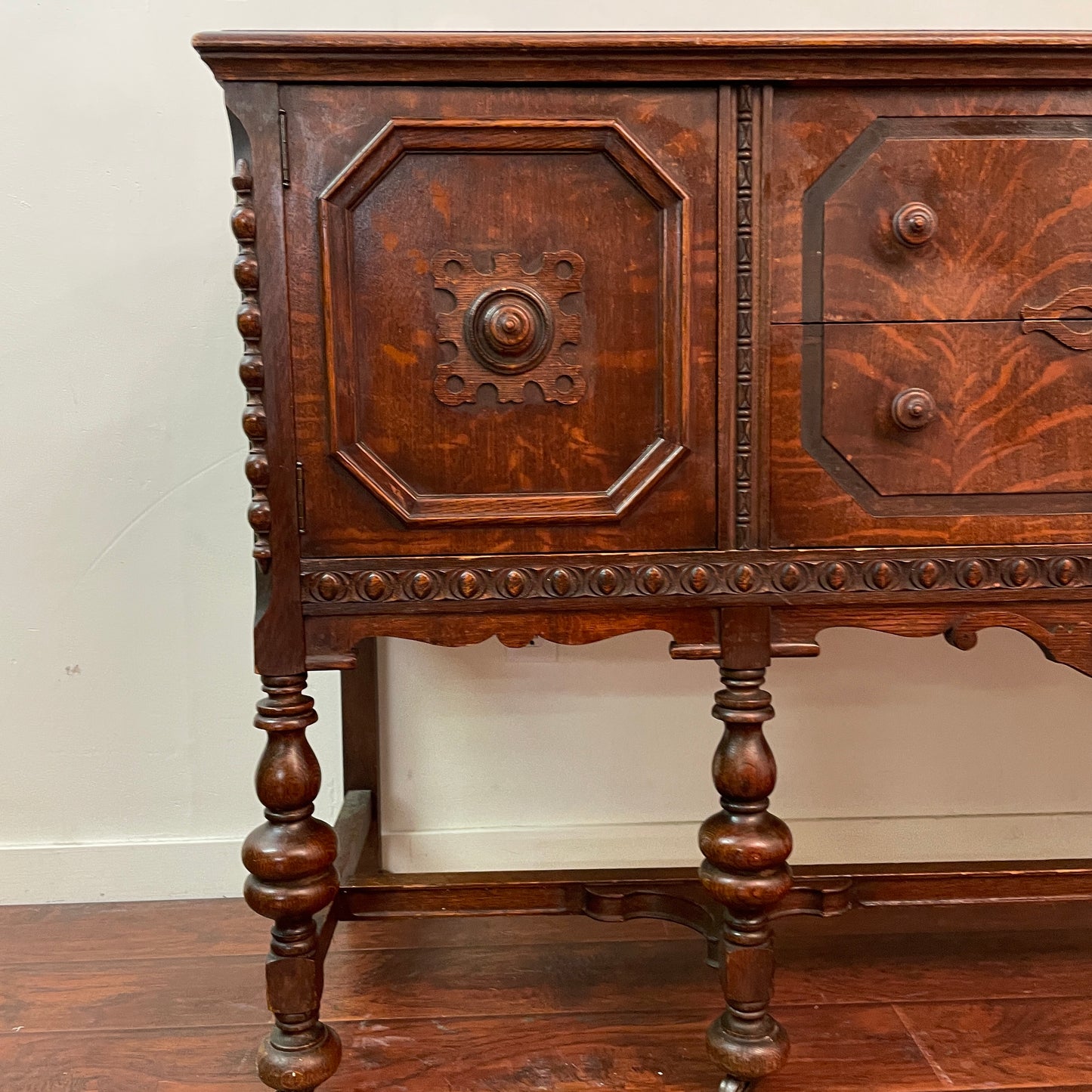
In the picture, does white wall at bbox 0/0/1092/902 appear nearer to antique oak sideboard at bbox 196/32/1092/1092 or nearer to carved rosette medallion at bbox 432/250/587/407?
antique oak sideboard at bbox 196/32/1092/1092

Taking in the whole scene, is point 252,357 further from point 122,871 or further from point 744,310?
point 122,871

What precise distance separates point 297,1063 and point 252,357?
0.76 meters

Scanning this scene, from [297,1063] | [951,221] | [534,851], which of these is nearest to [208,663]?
[534,851]

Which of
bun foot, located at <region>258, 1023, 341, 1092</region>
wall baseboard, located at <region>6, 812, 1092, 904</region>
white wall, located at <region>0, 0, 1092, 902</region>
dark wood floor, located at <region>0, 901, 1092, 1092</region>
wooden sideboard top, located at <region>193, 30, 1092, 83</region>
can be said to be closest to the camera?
wooden sideboard top, located at <region>193, 30, 1092, 83</region>

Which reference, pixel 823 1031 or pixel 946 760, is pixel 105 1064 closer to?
pixel 823 1031

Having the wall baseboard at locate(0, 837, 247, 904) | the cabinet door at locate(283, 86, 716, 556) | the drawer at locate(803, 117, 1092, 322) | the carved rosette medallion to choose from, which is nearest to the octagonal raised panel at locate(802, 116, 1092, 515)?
the drawer at locate(803, 117, 1092, 322)

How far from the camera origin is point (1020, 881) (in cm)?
126

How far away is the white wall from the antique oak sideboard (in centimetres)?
59

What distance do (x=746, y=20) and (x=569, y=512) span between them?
98cm

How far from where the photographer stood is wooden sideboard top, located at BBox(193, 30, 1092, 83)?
3.10 ft

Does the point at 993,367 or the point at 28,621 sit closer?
the point at 993,367

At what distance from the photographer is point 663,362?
1019 millimetres

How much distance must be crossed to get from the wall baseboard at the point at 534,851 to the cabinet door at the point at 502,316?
80 cm

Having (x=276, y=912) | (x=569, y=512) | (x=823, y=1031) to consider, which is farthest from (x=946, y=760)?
(x=276, y=912)
